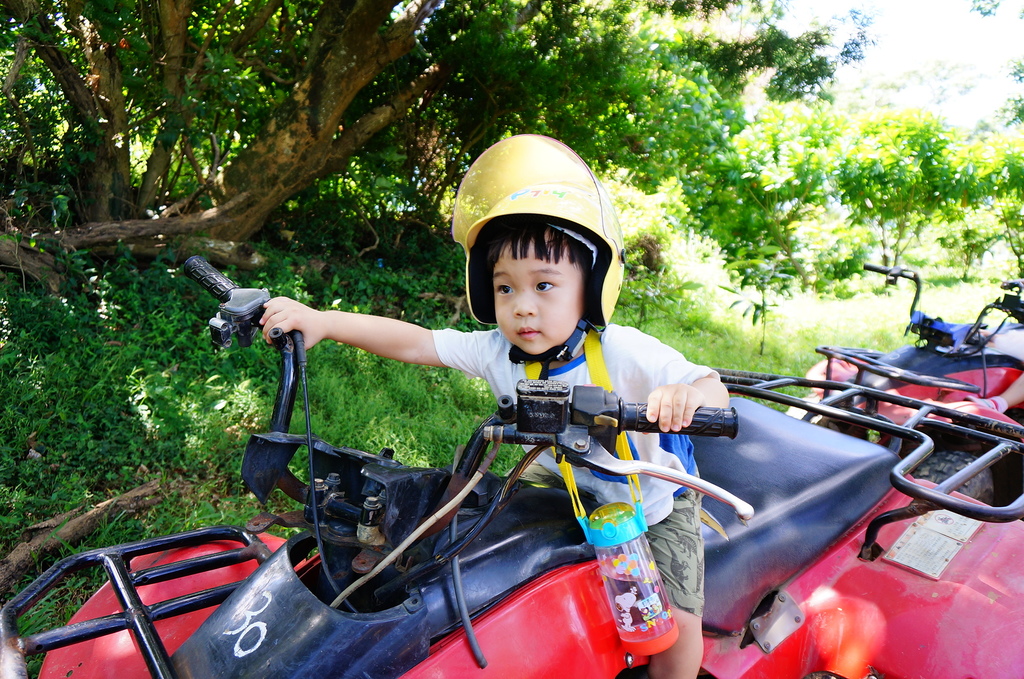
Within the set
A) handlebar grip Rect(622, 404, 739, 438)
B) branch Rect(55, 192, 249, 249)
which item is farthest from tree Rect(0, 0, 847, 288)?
handlebar grip Rect(622, 404, 739, 438)

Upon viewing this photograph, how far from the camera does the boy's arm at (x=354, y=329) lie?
63.9 inches

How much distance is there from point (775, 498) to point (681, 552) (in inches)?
18.7

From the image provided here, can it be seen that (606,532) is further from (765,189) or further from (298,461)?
(765,189)

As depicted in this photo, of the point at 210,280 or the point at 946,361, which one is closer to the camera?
the point at 210,280

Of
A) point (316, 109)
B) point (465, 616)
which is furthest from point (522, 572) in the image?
point (316, 109)

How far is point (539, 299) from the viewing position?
5.58ft

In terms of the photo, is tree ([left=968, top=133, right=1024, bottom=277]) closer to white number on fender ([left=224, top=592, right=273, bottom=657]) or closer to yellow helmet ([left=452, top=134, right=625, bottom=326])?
yellow helmet ([left=452, top=134, right=625, bottom=326])

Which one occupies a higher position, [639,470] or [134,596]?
[639,470]

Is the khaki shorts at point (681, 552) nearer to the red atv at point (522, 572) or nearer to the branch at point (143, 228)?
the red atv at point (522, 572)

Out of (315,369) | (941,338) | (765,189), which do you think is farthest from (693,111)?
(315,369)

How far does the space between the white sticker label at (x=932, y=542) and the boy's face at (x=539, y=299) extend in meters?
1.21

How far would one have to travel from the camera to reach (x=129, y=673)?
1403mm

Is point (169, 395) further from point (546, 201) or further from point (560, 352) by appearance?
point (546, 201)

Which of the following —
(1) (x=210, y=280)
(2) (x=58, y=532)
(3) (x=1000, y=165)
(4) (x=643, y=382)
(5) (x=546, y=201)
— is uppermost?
(3) (x=1000, y=165)
